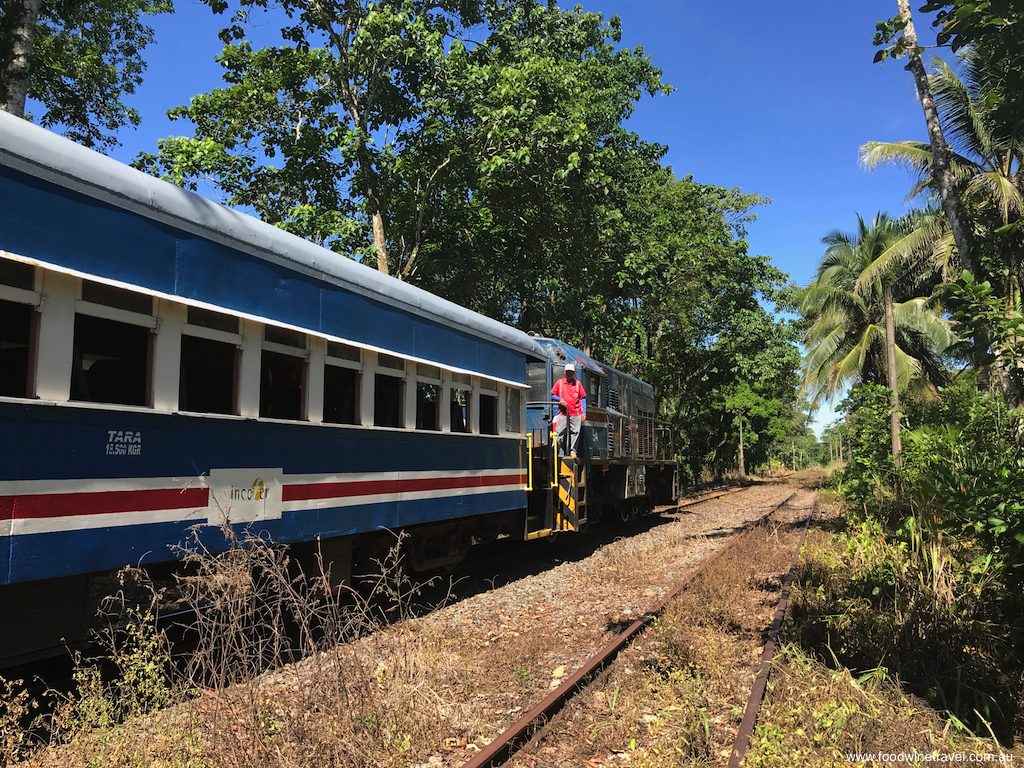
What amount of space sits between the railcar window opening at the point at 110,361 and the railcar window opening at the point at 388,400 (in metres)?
2.46

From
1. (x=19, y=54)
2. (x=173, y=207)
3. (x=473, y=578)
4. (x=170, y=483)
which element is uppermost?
(x=19, y=54)

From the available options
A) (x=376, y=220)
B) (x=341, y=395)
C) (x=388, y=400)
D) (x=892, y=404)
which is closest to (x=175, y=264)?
(x=341, y=395)

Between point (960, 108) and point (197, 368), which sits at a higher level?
point (960, 108)

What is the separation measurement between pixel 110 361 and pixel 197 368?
24.4 inches

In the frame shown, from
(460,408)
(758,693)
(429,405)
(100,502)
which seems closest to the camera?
(100,502)

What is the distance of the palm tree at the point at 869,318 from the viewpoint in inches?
1042

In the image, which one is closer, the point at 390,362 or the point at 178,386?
the point at 178,386

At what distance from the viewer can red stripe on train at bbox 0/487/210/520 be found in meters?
→ 3.62

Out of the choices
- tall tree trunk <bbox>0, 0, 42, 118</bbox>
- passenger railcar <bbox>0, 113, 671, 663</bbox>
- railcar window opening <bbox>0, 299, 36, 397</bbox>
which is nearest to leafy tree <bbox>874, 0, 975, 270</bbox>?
passenger railcar <bbox>0, 113, 671, 663</bbox>

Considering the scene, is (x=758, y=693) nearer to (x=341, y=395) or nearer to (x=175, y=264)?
(x=341, y=395)

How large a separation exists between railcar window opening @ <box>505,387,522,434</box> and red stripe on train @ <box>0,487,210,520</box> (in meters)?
5.14

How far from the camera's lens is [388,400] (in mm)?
6895

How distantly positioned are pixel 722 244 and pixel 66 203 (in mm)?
23097

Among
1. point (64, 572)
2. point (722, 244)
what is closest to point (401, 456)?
point (64, 572)
